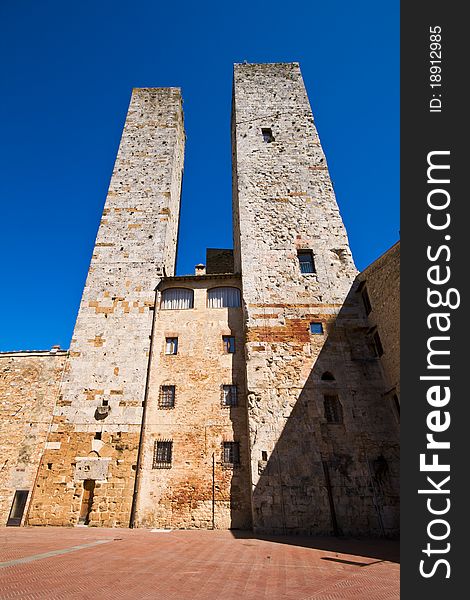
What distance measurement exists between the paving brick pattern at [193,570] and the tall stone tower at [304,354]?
229 centimetres

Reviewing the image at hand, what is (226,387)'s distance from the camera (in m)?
13.2

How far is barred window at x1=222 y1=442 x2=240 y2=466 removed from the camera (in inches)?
465

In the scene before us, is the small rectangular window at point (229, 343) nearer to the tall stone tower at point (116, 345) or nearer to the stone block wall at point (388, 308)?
the tall stone tower at point (116, 345)

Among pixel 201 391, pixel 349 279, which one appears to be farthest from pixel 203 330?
pixel 349 279

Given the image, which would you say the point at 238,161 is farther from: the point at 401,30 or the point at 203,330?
the point at 401,30

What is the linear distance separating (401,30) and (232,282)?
1114 centimetres

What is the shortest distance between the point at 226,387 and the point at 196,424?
1823 mm

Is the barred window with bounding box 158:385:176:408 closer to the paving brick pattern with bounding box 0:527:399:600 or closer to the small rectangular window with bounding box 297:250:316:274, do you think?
the paving brick pattern with bounding box 0:527:399:600

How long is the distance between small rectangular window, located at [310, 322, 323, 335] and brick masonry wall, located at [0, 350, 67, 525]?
10.5m

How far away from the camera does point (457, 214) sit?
4.75 meters

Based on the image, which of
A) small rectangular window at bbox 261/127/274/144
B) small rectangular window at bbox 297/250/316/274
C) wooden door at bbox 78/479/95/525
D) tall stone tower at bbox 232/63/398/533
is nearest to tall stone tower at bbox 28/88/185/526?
wooden door at bbox 78/479/95/525

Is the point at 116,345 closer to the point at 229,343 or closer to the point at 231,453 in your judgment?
the point at 229,343

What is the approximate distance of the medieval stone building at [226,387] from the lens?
1094 centimetres

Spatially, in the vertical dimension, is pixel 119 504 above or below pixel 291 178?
below
